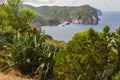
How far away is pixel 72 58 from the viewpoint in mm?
Result: 19641

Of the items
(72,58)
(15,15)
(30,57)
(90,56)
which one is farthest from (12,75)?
(15,15)

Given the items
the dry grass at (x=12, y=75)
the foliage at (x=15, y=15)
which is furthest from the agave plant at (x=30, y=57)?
the foliage at (x=15, y=15)

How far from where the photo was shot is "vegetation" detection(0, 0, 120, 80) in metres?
18.6

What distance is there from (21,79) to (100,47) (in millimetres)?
5683

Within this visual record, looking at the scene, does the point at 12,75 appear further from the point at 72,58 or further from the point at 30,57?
the point at 72,58

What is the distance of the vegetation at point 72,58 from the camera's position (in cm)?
1859

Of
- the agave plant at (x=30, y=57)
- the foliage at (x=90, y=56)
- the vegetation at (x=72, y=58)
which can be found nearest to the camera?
the foliage at (x=90, y=56)

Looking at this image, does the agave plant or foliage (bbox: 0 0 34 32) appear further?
foliage (bbox: 0 0 34 32)

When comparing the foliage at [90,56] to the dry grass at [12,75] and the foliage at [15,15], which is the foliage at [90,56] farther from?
the foliage at [15,15]

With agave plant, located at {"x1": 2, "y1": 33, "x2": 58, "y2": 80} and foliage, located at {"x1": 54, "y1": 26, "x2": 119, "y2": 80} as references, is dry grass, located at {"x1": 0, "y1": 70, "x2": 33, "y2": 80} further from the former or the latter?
foliage, located at {"x1": 54, "y1": 26, "x2": 119, "y2": 80}

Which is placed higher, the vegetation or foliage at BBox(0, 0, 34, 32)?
the vegetation

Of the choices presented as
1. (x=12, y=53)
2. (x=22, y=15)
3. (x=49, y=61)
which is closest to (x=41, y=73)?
(x=49, y=61)

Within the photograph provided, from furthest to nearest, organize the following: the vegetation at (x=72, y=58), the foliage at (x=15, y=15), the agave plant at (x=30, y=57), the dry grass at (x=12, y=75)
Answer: the foliage at (x=15, y=15) → the agave plant at (x=30, y=57) → the dry grass at (x=12, y=75) → the vegetation at (x=72, y=58)

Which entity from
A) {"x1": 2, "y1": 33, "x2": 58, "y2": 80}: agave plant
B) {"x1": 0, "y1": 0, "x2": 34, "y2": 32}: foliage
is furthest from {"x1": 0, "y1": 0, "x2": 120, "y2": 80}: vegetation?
{"x1": 0, "y1": 0, "x2": 34, "y2": 32}: foliage
